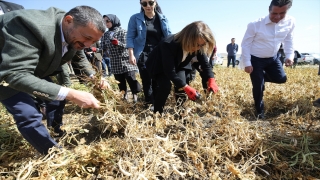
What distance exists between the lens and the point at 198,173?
150 centimetres

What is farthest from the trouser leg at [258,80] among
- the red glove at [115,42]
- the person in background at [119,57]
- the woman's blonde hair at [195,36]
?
the red glove at [115,42]

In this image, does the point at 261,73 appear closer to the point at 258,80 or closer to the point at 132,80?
the point at 258,80

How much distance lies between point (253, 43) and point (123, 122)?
1.95 m

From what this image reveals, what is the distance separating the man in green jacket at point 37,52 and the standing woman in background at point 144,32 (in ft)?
4.59

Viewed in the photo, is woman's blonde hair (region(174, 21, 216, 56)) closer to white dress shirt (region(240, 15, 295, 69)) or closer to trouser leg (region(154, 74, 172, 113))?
trouser leg (region(154, 74, 172, 113))

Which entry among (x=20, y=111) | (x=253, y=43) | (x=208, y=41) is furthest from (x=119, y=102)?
(x=253, y=43)

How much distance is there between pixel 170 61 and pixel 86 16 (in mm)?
1141

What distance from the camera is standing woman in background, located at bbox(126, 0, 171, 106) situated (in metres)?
2.92

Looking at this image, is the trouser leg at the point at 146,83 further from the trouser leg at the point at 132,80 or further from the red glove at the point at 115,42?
the red glove at the point at 115,42

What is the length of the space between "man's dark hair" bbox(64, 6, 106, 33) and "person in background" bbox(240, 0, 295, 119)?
193cm

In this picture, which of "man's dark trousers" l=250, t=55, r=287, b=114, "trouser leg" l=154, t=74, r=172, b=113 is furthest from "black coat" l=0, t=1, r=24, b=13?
"man's dark trousers" l=250, t=55, r=287, b=114

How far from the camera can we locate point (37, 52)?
1.39 m

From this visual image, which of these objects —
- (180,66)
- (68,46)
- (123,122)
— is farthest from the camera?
(180,66)

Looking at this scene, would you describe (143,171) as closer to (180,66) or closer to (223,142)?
(223,142)
